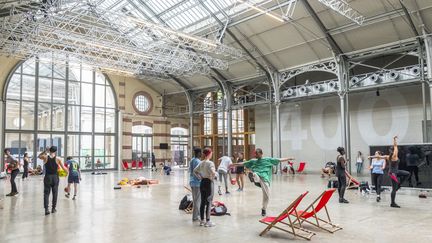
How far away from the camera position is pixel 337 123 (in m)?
20.8

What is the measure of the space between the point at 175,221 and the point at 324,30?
1276 centimetres

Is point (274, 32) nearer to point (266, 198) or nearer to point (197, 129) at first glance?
point (266, 198)

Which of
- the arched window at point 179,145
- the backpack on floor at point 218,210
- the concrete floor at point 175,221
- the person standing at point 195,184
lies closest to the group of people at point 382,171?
the concrete floor at point 175,221

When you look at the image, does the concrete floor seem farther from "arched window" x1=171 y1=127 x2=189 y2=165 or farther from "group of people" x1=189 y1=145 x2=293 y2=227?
"arched window" x1=171 y1=127 x2=189 y2=165

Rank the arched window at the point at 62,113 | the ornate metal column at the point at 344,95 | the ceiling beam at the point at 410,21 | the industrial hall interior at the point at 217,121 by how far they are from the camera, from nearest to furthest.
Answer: the industrial hall interior at the point at 217,121 → the ceiling beam at the point at 410,21 → the ornate metal column at the point at 344,95 → the arched window at the point at 62,113

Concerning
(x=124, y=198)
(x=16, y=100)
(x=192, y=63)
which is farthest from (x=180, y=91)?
(x=124, y=198)

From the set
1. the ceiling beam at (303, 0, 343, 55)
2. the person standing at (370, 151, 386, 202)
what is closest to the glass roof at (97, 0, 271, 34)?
the ceiling beam at (303, 0, 343, 55)

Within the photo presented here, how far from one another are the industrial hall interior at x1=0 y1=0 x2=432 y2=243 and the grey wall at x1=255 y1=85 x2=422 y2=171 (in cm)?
7

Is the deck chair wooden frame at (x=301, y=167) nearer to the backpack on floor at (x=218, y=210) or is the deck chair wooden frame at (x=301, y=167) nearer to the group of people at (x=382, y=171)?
the group of people at (x=382, y=171)

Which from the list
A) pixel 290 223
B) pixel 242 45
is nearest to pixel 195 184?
pixel 290 223

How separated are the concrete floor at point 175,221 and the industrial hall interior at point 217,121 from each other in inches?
2.3

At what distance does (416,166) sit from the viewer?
436 inches

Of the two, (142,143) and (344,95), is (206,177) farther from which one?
(142,143)

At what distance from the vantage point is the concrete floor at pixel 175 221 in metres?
5.74
